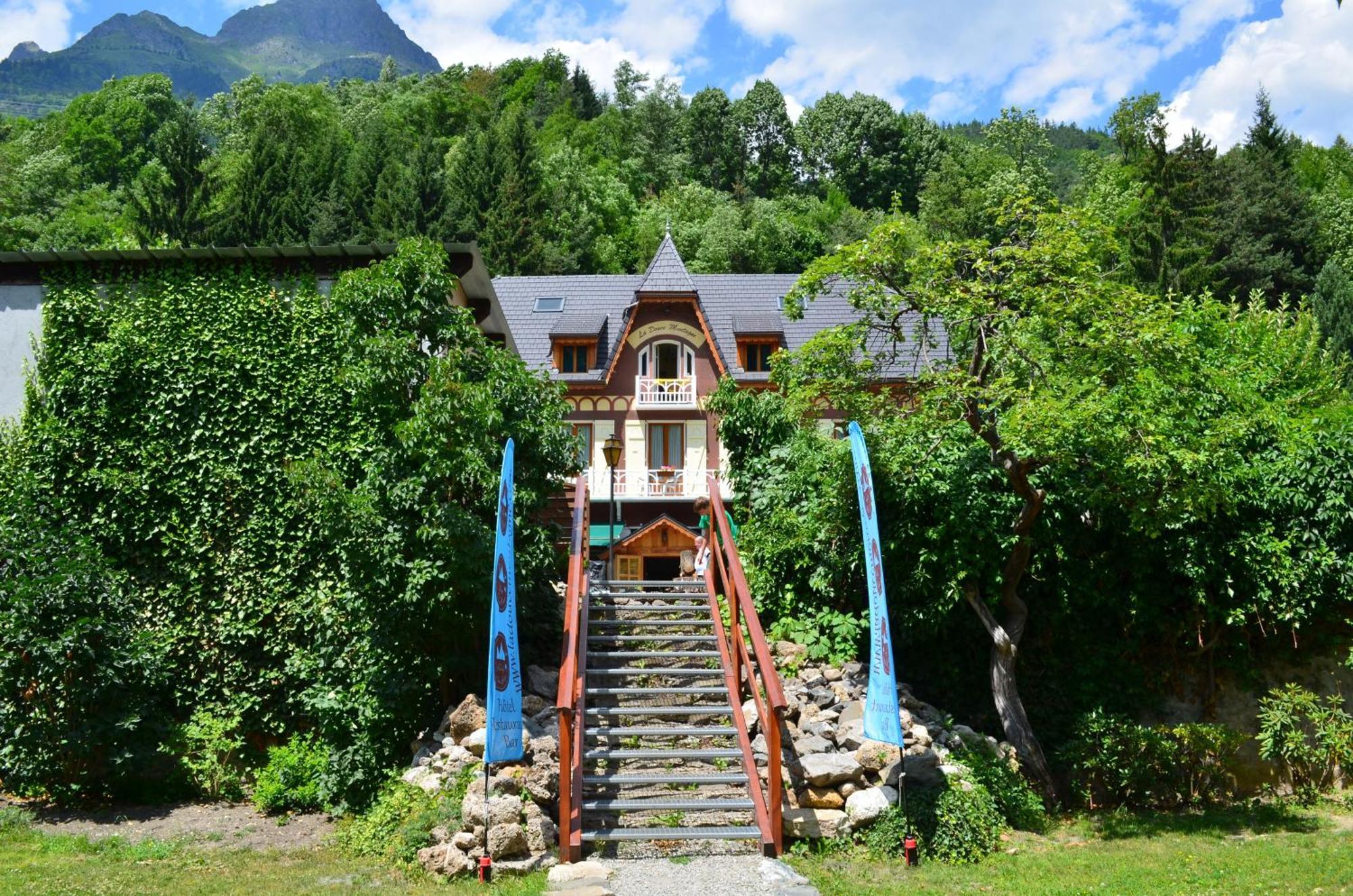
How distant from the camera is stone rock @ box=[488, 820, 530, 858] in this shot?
29.4 feet

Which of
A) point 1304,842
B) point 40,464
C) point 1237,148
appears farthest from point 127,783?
point 1237,148

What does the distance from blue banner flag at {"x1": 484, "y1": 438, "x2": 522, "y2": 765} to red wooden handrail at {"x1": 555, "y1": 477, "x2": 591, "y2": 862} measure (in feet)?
1.33

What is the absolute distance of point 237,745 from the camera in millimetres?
12555

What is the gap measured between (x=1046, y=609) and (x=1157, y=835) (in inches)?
136

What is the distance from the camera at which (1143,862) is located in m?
9.42

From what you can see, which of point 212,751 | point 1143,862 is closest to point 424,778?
point 212,751

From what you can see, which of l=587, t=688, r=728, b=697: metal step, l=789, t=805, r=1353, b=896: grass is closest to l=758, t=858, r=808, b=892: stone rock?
l=789, t=805, r=1353, b=896: grass

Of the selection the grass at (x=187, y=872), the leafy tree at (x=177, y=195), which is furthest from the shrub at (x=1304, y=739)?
the leafy tree at (x=177, y=195)

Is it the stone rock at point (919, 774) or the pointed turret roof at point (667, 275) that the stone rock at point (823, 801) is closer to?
the stone rock at point (919, 774)

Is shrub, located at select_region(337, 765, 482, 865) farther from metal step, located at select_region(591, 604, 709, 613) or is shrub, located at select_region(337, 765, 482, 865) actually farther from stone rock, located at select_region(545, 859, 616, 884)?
metal step, located at select_region(591, 604, 709, 613)

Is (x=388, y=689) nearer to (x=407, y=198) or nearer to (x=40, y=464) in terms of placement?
(x=40, y=464)

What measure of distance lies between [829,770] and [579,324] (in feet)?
70.8

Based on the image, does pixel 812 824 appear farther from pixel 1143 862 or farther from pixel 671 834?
pixel 1143 862

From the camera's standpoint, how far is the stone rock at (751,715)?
1105cm
